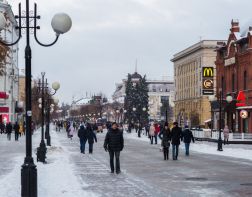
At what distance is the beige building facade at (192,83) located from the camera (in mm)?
113562

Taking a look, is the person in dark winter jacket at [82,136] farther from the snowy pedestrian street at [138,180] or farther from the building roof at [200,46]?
the building roof at [200,46]

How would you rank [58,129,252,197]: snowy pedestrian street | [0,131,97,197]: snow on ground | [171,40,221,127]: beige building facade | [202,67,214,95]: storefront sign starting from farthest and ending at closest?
1. [171,40,221,127]: beige building facade
2. [202,67,214,95]: storefront sign
3. [58,129,252,197]: snowy pedestrian street
4. [0,131,97,197]: snow on ground

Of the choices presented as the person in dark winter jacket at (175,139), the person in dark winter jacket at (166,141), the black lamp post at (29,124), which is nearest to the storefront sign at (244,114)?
the person in dark winter jacket at (175,139)

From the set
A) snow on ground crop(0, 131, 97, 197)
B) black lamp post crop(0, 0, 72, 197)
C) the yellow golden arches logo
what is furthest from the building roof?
black lamp post crop(0, 0, 72, 197)

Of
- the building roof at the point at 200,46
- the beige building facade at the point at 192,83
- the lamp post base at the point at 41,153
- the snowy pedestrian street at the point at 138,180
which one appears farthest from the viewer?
the building roof at the point at 200,46

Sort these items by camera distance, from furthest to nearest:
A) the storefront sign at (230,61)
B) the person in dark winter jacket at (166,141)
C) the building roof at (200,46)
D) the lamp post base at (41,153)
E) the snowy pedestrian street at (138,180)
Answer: the building roof at (200,46) → the storefront sign at (230,61) → the person in dark winter jacket at (166,141) → the lamp post base at (41,153) → the snowy pedestrian street at (138,180)

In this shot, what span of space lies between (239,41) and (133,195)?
56.3m

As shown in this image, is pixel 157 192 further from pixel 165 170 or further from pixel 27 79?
pixel 165 170

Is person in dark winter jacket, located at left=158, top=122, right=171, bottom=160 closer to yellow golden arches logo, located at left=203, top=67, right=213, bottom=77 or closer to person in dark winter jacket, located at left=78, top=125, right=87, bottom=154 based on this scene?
person in dark winter jacket, located at left=78, top=125, right=87, bottom=154

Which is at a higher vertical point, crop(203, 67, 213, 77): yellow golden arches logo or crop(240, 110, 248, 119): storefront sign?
crop(203, 67, 213, 77): yellow golden arches logo

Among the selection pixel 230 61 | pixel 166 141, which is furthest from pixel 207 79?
pixel 166 141

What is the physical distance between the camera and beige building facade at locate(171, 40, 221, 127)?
4471 inches

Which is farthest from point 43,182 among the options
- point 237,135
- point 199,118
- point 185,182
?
point 199,118

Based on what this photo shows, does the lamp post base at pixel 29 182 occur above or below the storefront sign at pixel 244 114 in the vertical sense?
below
